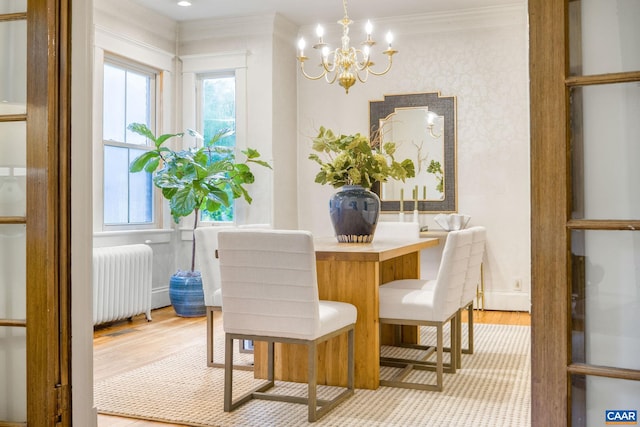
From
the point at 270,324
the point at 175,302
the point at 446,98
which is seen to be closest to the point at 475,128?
the point at 446,98

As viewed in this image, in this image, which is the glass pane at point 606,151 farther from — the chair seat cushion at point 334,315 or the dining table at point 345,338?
the dining table at point 345,338

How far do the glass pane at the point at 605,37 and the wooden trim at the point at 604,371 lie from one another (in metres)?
0.79

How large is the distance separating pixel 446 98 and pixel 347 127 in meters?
1.03

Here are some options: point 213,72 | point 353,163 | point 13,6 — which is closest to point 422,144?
point 213,72

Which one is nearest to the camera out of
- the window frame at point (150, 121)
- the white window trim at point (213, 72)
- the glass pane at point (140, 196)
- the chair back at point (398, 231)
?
the chair back at point (398, 231)

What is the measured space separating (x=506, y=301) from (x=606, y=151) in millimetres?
4477

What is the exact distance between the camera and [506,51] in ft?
19.6

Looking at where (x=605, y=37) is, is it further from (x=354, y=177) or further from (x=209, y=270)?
(x=209, y=270)

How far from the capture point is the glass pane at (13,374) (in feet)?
7.60

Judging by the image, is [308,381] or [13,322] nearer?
[13,322]

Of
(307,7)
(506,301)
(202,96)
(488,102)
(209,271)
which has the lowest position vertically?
(506,301)

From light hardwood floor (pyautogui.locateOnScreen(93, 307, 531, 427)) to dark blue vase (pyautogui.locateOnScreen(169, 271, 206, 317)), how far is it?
0.07 meters

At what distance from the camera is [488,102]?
6043mm

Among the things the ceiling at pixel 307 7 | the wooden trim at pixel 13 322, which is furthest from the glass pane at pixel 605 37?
the ceiling at pixel 307 7
